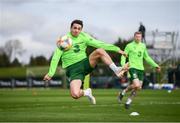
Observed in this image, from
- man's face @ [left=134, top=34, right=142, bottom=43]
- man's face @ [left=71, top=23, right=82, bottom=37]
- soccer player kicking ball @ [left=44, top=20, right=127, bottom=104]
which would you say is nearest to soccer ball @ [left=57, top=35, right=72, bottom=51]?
soccer player kicking ball @ [left=44, top=20, right=127, bottom=104]

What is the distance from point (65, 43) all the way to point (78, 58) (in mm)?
698

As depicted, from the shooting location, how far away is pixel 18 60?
13738 cm

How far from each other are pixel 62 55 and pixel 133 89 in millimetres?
6256

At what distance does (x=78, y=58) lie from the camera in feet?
56.0

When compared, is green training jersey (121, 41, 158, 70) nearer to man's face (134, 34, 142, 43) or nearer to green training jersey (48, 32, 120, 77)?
man's face (134, 34, 142, 43)

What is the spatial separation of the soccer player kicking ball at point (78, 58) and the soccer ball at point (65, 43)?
0.25ft

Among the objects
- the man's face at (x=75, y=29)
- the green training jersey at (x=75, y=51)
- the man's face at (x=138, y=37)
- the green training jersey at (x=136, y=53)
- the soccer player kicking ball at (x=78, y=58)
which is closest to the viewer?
the soccer player kicking ball at (x=78, y=58)

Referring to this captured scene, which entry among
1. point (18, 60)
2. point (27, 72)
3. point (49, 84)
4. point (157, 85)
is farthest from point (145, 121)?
point (18, 60)

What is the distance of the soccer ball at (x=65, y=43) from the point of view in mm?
16500

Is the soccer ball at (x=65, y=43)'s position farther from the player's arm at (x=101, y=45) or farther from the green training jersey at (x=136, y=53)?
the green training jersey at (x=136, y=53)

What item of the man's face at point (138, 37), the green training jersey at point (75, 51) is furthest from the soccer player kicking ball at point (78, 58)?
the man's face at point (138, 37)

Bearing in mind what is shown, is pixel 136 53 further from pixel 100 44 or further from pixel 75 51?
pixel 100 44

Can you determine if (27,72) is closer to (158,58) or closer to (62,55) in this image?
(158,58)

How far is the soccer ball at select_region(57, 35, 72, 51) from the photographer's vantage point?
1650cm
